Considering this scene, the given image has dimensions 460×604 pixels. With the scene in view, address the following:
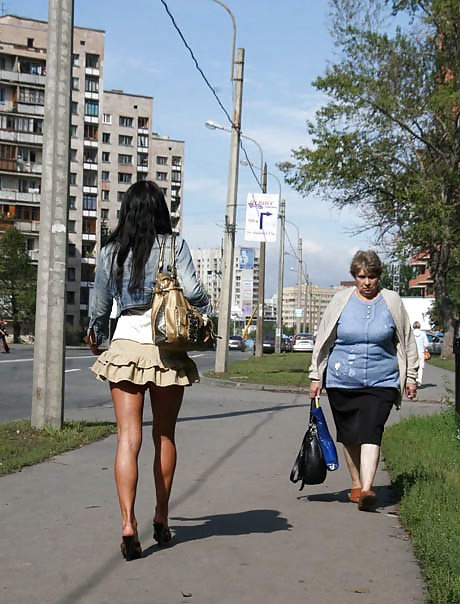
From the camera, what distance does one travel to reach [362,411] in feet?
23.1

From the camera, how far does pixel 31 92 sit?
9631 cm

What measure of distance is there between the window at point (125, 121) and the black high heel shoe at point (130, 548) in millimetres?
123978

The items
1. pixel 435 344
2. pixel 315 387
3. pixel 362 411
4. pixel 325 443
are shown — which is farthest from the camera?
pixel 435 344

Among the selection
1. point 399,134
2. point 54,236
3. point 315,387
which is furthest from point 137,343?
point 399,134

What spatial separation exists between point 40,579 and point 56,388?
19.6 ft

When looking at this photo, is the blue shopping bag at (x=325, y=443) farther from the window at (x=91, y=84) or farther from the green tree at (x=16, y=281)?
the window at (x=91, y=84)

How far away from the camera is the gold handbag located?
5.16 m

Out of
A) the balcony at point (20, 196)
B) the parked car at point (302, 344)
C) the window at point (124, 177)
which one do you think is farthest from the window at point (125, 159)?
the parked car at point (302, 344)

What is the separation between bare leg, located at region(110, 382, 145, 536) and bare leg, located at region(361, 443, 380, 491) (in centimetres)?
214

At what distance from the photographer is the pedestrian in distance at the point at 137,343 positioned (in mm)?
5258

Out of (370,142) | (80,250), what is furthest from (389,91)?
(80,250)

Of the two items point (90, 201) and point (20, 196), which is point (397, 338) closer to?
point (20, 196)

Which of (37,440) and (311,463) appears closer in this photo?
(311,463)

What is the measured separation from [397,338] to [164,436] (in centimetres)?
226
